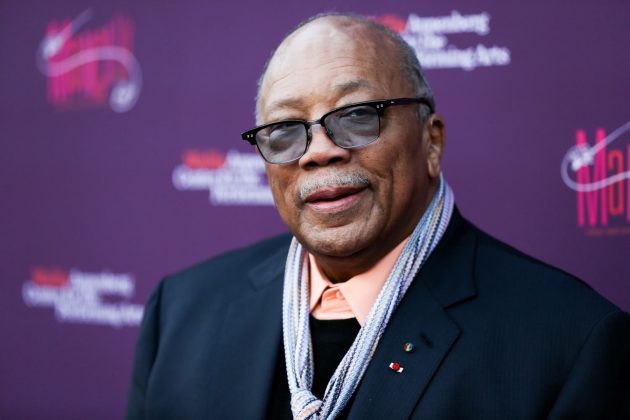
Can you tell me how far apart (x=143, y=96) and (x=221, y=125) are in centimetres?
40

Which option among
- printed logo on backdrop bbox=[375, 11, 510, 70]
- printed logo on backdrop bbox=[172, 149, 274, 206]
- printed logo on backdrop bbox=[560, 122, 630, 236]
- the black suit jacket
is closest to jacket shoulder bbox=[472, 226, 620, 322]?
Result: the black suit jacket

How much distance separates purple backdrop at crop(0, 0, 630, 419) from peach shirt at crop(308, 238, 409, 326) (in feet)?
→ 2.49

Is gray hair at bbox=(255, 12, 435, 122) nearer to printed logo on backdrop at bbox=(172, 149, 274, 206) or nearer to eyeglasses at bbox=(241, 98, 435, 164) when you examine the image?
eyeglasses at bbox=(241, 98, 435, 164)

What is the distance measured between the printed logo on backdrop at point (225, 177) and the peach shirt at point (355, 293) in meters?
0.98

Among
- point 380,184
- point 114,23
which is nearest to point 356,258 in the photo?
point 380,184

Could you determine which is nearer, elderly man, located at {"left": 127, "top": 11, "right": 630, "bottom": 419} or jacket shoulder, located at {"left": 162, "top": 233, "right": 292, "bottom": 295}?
elderly man, located at {"left": 127, "top": 11, "right": 630, "bottom": 419}

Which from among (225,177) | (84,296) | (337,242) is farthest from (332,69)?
(84,296)

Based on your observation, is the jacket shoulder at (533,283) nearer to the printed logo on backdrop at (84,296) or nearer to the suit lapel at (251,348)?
the suit lapel at (251,348)

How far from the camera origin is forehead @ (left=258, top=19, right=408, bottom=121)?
176 cm

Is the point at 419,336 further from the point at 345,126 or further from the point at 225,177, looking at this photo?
the point at 225,177

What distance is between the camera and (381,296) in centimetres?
178

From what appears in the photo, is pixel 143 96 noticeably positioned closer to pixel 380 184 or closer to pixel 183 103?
pixel 183 103

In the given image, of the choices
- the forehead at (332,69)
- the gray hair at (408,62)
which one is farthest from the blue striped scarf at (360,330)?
A: the forehead at (332,69)

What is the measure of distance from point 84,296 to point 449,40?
1907 millimetres
